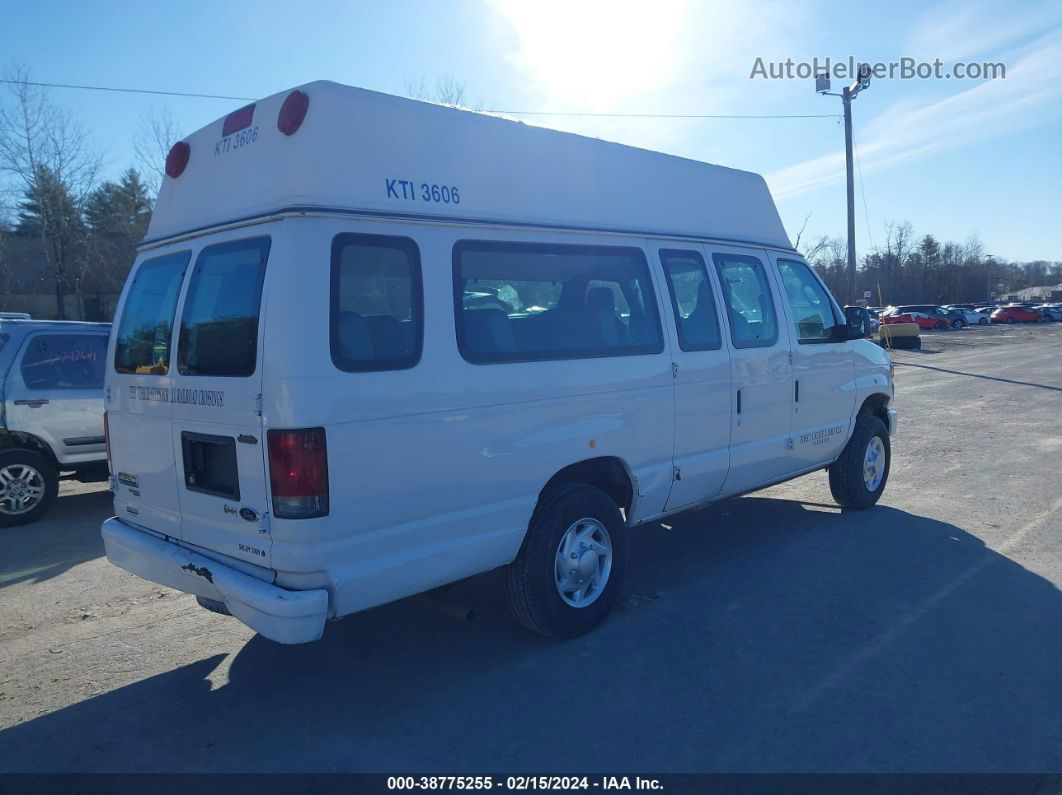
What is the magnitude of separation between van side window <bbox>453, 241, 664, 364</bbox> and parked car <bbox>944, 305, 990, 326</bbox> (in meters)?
54.2

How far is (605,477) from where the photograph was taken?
194 inches

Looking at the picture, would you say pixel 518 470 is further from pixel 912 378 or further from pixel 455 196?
pixel 912 378

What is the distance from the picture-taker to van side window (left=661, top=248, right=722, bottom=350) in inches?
208

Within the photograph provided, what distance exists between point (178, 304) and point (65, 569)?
3328mm

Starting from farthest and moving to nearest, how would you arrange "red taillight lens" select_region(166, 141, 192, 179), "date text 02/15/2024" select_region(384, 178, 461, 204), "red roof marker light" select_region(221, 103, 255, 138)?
"red taillight lens" select_region(166, 141, 192, 179)
"red roof marker light" select_region(221, 103, 255, 138)
"date text 02/15/2024" select_region(384, 178, 461, 204)

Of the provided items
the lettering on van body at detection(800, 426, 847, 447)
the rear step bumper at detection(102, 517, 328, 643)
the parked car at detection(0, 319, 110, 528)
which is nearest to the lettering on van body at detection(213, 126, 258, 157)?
the rear step bumper at detection(102, 517, 328, 643)

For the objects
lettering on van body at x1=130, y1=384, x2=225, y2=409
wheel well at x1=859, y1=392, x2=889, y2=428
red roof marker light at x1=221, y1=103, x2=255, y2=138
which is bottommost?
wheel well at x1=859, y1=392, x2=889, y2=428

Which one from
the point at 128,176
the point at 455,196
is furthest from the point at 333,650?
the point at 128,176

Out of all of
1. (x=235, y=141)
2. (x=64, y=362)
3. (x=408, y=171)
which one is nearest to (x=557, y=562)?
(x=408, y=171)

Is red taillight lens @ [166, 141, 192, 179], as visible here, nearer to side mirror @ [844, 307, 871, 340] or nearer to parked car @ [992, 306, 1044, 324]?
side mirror @ [844, 307, 871, 340]

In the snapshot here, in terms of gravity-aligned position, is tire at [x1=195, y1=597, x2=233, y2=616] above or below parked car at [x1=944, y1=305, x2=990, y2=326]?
below

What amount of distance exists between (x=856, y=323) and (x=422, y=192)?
4489mm

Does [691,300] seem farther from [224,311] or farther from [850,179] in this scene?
[850,179]

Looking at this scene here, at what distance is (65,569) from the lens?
6.26m
